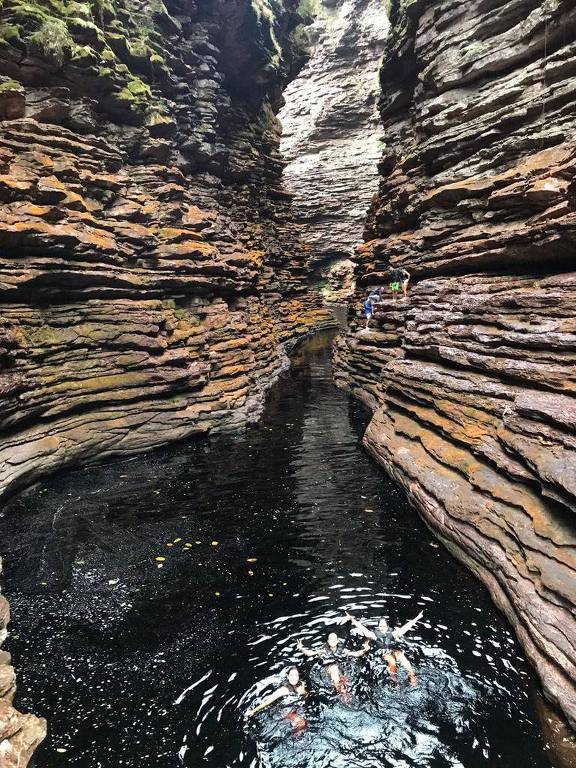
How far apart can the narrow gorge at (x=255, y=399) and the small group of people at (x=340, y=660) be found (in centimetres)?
25

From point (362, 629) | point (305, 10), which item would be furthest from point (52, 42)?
point (305, 10)

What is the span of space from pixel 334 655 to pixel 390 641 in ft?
3.28

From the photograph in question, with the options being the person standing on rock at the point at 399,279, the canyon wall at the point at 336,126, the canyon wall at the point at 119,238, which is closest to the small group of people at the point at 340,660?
the canyon wall at the point at 119,238

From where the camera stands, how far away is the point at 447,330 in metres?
13.8

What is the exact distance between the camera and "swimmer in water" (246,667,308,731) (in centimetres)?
593

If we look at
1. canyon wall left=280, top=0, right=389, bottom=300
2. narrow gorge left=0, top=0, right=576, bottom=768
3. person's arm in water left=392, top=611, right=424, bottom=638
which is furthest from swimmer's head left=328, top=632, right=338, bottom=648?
canyon wall left=280, top=0, right=389, bottom=300

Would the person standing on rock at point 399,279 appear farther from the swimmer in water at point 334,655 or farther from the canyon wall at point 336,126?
the canyon wall at point 336,126

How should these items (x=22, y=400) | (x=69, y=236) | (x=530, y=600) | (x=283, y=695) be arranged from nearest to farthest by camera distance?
(x=283, y=695) → (x=530, y=600) → (x=22, y=400) → (x=69, y=236)

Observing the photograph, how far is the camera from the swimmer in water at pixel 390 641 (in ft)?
21.8

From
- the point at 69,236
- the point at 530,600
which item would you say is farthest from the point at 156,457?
the point at 530,600

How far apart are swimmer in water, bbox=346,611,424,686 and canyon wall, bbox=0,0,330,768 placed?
5510 mm

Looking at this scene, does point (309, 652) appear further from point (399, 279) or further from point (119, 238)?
point (399, 279)

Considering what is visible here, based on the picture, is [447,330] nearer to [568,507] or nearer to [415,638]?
Answer: [568,507]

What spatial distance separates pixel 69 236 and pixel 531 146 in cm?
1781
